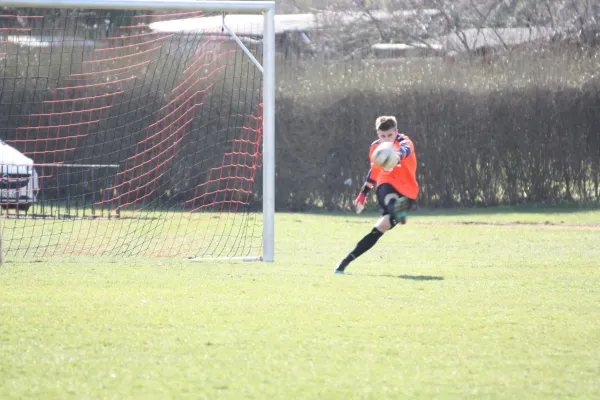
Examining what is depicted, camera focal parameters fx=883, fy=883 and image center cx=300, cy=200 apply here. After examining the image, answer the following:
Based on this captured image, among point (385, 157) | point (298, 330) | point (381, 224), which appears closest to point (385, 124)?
point (385, 157)

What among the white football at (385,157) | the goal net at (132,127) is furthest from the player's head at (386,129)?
the goal net at (132,127)

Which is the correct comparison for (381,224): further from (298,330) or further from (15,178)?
(15,178)

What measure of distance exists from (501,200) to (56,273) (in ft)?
44.8

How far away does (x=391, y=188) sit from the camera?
29.7 feet

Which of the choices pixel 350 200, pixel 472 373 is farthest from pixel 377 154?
pixel 350 200

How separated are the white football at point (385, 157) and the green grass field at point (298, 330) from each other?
1.11 m

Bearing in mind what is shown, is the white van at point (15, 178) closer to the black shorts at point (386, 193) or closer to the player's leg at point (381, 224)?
the player's leg at point (381, 224)

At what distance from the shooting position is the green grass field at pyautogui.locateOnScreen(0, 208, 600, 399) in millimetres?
4555

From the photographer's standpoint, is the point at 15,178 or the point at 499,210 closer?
the point at 15,178

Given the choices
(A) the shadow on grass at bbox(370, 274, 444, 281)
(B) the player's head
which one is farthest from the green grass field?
(B) the player's head

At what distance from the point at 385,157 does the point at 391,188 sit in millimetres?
564

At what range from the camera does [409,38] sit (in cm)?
2800

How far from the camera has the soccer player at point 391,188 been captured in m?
8.93

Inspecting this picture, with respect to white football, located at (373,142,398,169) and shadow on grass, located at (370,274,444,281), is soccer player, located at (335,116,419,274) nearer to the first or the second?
white football, located at (373,142,398,169)
